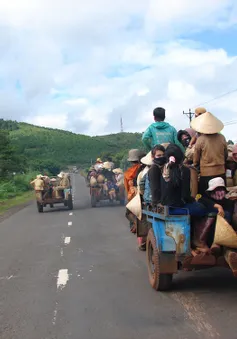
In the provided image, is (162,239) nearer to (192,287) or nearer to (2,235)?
(192,287)

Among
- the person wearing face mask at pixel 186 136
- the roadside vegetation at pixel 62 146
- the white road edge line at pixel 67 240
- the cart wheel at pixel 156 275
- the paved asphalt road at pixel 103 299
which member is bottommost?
the white road edge line at pixel 67 240

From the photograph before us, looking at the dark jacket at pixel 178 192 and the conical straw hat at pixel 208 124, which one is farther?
the conical straw hat at pixel 208 124

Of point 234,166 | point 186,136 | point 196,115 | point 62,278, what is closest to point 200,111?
point 196,115

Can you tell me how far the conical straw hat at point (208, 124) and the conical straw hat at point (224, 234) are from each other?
150cm

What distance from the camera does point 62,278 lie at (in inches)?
316

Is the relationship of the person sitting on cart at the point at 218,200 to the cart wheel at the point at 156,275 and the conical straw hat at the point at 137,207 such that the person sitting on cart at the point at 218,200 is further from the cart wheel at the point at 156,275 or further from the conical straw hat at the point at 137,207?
the conical straw hat at the point at 137,207

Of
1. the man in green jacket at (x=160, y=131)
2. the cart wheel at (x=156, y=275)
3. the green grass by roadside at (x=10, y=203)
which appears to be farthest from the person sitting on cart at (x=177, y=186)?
the green grass by roadside at (x=10, y=203)

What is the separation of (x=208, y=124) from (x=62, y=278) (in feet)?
11.3

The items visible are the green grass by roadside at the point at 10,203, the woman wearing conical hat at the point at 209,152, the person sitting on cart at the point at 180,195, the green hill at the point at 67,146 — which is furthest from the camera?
the green hill at the point at 67,146

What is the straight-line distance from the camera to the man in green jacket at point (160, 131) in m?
8.45

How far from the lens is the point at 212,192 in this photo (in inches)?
251

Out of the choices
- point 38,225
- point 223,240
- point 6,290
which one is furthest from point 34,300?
point 38,225

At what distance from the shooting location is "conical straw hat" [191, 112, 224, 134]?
6.88m

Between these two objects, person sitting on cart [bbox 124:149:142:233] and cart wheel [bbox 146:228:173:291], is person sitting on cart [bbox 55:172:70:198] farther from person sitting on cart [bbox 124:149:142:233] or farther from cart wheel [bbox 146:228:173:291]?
cart wheel [bbox 146:228:173:291]
